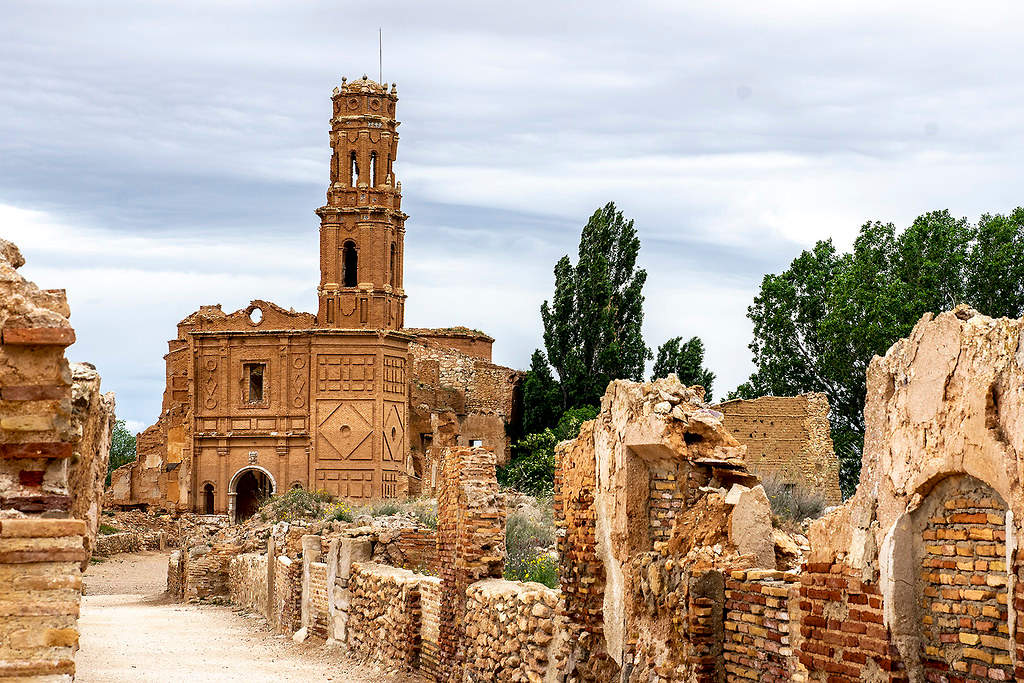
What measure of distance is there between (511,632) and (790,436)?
24.6 meters

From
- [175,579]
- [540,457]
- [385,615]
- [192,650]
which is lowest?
[192,650]

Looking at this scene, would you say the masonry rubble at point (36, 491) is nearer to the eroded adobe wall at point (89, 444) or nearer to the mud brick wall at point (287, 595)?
the eroded adobe wall at point (89, 444)

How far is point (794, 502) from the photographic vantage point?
26.3m

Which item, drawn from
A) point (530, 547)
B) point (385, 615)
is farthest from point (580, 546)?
point (530, 547)

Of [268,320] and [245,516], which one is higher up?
[268,320]

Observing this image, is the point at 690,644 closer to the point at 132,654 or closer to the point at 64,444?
the point at 64,444

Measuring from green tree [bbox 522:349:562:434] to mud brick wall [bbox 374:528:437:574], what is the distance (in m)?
32.1

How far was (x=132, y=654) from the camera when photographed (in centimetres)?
1834

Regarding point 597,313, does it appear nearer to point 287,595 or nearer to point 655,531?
point 287,595

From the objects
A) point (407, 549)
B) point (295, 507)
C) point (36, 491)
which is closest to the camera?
point (36, 491)

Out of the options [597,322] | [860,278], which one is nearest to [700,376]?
[597,322]

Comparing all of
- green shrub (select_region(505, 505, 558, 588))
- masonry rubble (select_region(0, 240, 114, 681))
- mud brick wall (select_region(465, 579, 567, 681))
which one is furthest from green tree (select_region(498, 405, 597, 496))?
masonry rubble (select_region(0, 240, 114, 681))

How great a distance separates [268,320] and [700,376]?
15688mm

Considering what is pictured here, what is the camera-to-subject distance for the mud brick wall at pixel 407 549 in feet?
60.0
